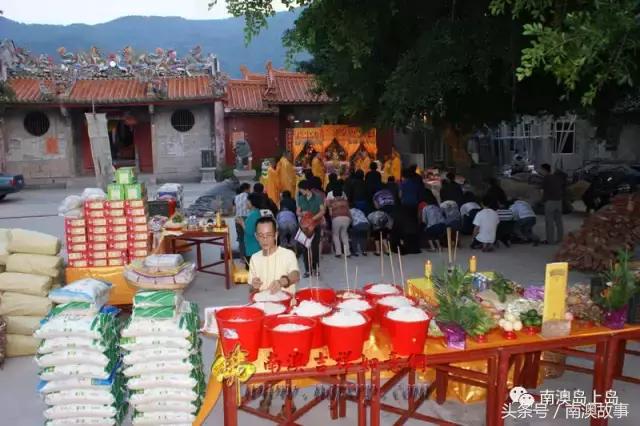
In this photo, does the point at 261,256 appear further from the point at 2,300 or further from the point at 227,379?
the point at 2,300

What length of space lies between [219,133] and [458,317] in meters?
19.9

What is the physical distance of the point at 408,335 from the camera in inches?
118

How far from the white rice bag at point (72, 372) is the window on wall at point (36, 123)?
70.3 feet

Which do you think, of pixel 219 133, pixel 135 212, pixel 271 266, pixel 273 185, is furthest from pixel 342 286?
pixel 219 133

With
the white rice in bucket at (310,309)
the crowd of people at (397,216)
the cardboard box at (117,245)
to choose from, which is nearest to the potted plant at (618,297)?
the white rice in bucket at (310,309)

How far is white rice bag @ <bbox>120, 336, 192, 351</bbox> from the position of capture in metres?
3.42

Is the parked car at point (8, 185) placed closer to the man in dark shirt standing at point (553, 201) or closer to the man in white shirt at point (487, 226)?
the man in white shirt at point (487, 226)

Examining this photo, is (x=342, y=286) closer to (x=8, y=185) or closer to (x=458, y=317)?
(x=458, y=317)

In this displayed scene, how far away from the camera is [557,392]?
172 inches

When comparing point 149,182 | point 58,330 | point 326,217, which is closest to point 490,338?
point 58,330

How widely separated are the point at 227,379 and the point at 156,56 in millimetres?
21973

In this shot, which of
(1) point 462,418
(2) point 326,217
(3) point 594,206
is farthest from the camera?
(3) point 594,206

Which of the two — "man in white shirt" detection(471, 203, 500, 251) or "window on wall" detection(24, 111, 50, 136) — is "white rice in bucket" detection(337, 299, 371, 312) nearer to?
"man in white shirt" detection(471, 203, 500, 251)

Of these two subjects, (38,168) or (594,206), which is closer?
(594,206)
